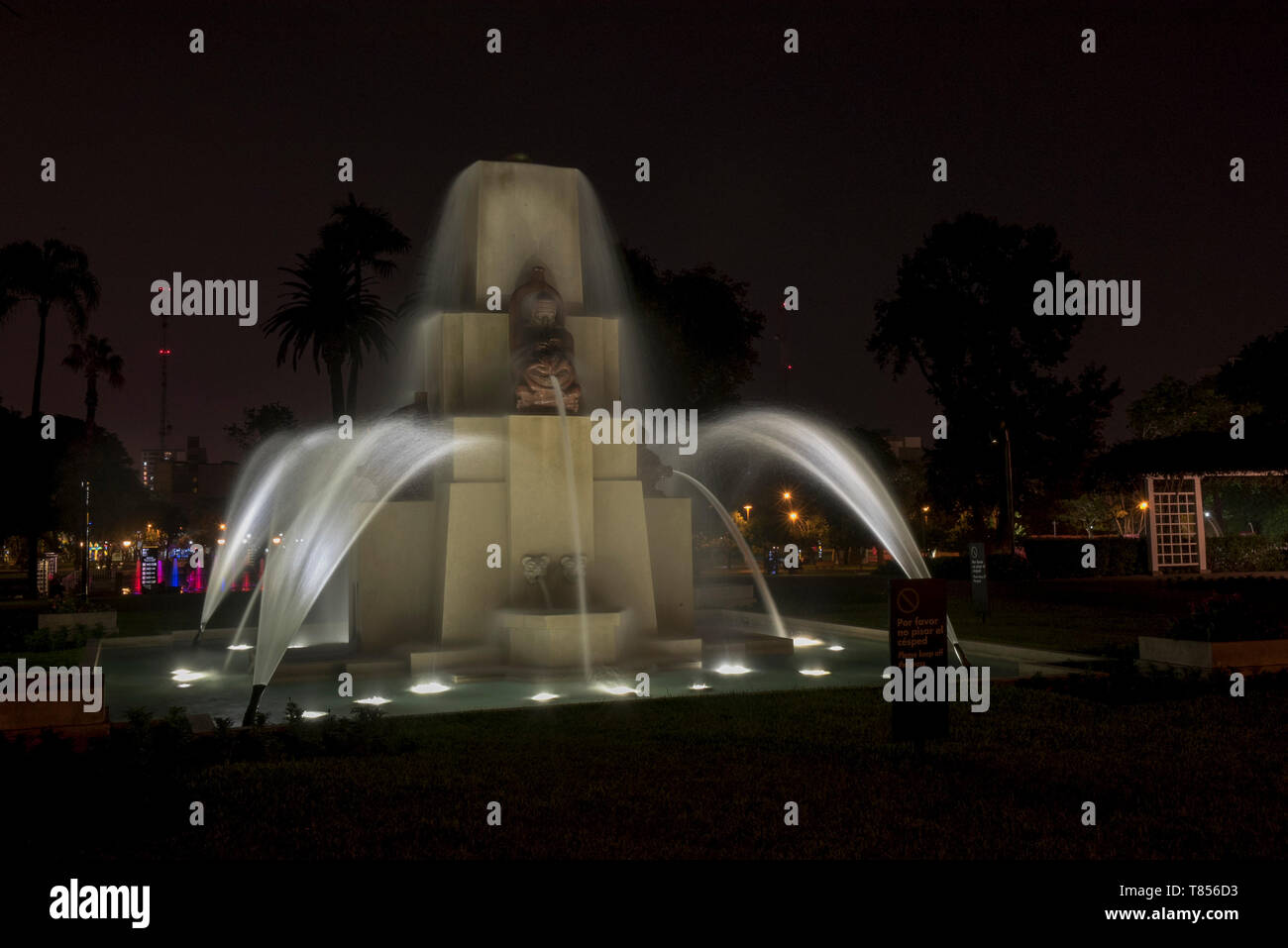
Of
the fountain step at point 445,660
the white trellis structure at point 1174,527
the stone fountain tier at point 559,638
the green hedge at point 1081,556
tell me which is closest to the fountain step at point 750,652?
the stone fountain tier at point 559,638

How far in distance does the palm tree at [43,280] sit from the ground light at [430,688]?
32800 mm

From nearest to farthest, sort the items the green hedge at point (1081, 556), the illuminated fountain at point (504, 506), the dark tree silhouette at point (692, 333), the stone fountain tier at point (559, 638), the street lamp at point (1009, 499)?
the stone fountain tier at point (559, 638) < the illuminated fountain at point (504, 506) < the dark tree silhouette at point (692, 333) < the street lamp at point (1009, 499) < the green hedge at point (1081, 556)

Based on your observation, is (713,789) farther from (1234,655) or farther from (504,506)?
(504,506)

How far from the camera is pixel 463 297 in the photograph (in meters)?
18.5

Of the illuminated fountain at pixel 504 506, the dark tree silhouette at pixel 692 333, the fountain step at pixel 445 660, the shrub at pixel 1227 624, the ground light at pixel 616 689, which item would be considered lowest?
the ground light at pixel 616 689

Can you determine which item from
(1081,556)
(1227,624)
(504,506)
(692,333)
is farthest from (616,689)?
(1081,556)

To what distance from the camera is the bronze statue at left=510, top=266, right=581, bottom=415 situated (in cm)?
1669

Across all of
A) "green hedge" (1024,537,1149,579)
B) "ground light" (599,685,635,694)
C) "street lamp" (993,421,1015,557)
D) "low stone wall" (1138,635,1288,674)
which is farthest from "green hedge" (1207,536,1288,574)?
"ground light" (599,685,635,694)

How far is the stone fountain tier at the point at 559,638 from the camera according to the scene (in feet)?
47.8

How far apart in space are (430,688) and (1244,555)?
A: 40.7 m

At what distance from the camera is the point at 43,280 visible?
3959 centimetres

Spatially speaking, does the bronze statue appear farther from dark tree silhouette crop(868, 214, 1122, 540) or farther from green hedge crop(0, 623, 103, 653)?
dark tree silhouette crop(868, 214, 1122, 540)

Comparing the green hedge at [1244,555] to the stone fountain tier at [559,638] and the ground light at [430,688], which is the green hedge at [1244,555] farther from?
the ground light at [430,688]
